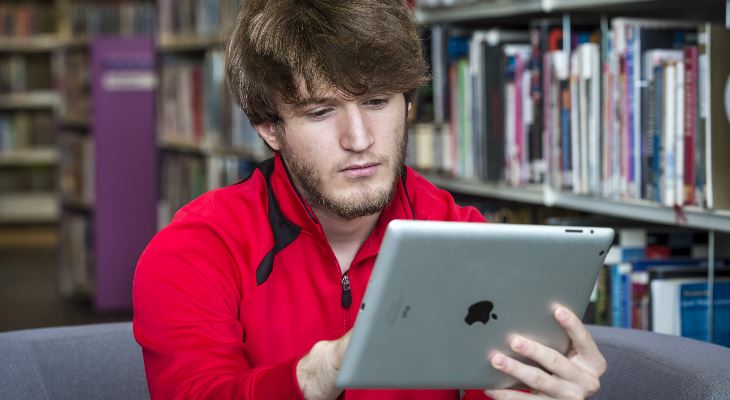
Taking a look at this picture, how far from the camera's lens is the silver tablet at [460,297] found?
1011 mm

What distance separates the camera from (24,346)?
1.51 metres

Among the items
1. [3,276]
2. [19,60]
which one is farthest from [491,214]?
[19,60]

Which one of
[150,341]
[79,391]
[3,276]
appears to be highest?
[150,341]

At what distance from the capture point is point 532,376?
110 centimetres

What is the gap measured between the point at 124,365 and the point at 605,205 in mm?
932

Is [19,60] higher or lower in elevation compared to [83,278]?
higher

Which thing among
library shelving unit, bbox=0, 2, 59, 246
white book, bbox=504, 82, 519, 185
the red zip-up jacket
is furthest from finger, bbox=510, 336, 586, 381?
library shelving unit, bbox=0, 2, 59, 246

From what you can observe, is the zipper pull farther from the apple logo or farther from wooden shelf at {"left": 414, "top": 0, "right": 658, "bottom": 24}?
wooden shelf at {"left": 414, "top": 0, "right": 658, "bottom": 24}

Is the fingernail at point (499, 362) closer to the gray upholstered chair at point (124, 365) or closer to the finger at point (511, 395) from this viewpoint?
the finger at point (511, 395)

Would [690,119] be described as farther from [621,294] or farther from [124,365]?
[124,365]

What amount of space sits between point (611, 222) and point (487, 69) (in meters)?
0.50

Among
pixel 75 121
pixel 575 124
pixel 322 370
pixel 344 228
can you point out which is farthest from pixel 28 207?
pixel 322 370

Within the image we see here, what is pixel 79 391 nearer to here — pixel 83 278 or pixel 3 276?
pixel 83 278

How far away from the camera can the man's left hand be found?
1.10 m
